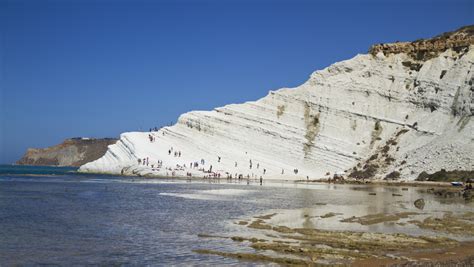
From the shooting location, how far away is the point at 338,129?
63625mm

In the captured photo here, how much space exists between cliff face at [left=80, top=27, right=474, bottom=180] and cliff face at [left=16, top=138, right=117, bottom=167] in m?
95.0

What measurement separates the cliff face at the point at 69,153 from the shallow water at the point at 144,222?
129466mm

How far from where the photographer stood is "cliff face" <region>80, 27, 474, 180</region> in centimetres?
5741

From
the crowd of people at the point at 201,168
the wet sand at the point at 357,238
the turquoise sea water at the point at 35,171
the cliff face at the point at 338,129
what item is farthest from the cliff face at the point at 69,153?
the wet sand at the point at 357,238

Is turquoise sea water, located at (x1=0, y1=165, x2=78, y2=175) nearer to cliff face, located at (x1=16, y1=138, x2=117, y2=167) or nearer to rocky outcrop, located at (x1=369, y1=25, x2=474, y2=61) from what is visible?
rocky outcrop, located at (x1=369, y1=25, x2=474, y2=61)

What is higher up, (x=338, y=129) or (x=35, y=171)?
(x=338, y=129)

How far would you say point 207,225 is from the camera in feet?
62.8

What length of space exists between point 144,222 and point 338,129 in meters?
46.4

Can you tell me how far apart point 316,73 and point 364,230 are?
2091 inches

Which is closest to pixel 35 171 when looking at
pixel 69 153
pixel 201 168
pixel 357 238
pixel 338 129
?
pixel 201 168

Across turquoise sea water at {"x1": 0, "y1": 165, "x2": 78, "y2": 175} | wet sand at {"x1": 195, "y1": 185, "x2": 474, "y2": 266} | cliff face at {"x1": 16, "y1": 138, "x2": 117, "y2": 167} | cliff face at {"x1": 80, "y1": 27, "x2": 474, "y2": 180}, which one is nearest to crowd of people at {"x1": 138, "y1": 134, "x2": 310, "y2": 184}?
cliff face at {"x1": 80, "y1": 27, "x2": 474, "y2": 180}

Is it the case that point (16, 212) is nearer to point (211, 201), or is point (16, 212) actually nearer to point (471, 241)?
point (211, 201)

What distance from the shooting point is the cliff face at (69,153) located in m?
162

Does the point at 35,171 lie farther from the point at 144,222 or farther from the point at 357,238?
the point at 357,238
